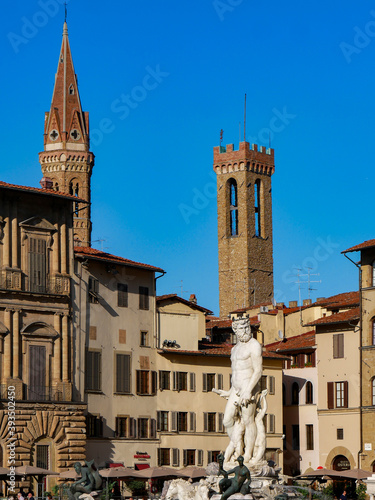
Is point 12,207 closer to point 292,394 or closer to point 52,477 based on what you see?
point 52,477

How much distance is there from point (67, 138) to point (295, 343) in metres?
50.7

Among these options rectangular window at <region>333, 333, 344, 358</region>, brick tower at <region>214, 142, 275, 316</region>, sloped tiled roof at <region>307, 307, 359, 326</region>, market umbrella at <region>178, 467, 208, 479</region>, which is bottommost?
market umbrella at <region>178, 467, 208, 479</region>

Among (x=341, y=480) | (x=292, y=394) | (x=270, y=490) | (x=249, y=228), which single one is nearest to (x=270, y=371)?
(x=292, y=394)

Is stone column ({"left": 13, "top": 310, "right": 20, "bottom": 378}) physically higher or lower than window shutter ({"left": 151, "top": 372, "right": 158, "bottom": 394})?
higher

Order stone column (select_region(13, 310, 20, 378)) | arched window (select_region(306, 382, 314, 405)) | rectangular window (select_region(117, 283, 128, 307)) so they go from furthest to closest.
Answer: arched window (select_region(306, 382, 314, 405)) → rectangular window (select_region(117, 283, 128, 307)) → stone column (select_region(13, 310, 20, 378))

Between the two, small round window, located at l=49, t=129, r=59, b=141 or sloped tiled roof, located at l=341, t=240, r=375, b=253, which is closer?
sloped tiled roof, located at l=341, t=240, r=375, b=253

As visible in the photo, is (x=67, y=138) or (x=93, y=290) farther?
Result: (x=67, y=138)

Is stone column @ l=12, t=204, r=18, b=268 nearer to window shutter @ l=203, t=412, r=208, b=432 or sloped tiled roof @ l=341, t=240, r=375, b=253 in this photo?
window shutter @ l=203, t=412, r=208, b=432

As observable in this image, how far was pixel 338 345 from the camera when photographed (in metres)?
69.8

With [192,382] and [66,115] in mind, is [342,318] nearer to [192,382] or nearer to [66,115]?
[192,382]

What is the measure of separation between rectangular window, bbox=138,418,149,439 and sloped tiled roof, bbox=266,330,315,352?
1257 cm

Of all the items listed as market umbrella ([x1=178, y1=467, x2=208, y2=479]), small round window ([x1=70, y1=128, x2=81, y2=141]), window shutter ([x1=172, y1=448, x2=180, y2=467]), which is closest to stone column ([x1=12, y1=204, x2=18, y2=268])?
market umbrella ([x1=178, y1=467, x2=208, y2=479])

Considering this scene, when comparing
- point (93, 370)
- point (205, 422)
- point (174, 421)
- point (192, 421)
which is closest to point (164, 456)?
point (174, 421)

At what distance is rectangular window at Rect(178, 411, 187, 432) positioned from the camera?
2559 inches
